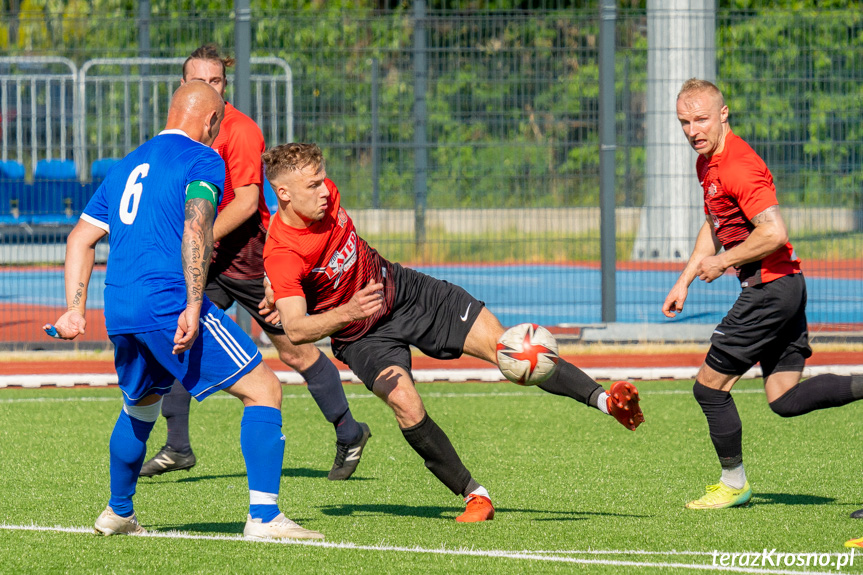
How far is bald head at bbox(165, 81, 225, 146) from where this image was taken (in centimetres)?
472

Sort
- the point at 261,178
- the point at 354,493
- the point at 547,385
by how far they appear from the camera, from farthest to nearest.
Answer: the point at 261,178 < the point at 354,493 < the point at 547,385

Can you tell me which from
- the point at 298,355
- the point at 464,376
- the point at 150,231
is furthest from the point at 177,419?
the point at 464,376

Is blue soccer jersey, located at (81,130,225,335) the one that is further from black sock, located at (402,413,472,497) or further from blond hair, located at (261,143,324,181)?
black sock, located at (402,413,472,497)

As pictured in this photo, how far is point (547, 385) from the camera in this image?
16.9 feet

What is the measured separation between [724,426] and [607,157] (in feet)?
19.3

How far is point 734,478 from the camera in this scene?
529 centimetres

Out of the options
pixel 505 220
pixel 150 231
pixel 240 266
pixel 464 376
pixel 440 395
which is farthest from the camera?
pixel 505 220

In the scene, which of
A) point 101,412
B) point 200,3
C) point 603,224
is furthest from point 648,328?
point 200,3

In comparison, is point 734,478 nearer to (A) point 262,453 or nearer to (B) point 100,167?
(A) point 262,453

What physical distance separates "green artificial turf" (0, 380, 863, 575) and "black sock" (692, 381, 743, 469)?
25 centimetres

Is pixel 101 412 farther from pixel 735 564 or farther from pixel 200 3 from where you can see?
pixel 200 3

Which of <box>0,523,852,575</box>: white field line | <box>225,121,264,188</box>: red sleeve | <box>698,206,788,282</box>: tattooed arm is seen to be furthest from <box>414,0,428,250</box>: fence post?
<box>0,523,852,575</box>: white field line

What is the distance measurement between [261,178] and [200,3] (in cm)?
1096

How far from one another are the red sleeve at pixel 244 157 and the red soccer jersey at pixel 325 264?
1.07 m
